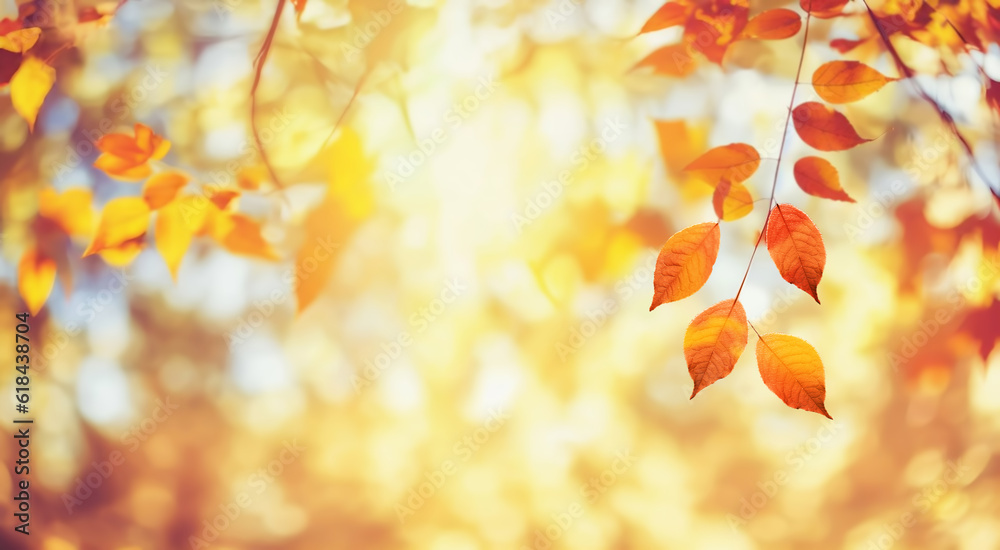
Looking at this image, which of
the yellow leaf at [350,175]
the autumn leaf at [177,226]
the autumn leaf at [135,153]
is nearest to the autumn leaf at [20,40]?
the autumn leaf at [135,153]

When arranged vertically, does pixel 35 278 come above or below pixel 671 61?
below

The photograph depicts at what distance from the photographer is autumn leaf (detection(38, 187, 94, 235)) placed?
2.40 ft

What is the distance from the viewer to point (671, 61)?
0.75 m

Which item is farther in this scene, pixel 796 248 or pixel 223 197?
pixel 223 197

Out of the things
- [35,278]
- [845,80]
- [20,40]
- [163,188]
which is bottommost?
[35,278]

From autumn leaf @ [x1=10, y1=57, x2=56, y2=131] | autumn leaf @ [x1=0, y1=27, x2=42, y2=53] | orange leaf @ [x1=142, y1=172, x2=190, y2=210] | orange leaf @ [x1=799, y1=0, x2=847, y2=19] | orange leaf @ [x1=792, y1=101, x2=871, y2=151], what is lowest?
orange leaf @ [x1=142, y1=172, x2=190, y2=210]

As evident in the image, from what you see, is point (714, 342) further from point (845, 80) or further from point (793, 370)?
point (845, 80)

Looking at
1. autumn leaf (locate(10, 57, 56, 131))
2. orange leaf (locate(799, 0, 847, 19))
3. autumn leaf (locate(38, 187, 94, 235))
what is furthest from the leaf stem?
autumn leaf (locate(10, 57, 56, 131))

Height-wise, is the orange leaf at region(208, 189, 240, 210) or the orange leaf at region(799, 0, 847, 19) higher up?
the orange leaf at region(799, 0, 847, 19)

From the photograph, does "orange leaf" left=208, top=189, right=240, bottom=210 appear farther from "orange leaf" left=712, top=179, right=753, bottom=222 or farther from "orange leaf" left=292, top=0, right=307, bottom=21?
"orange leaf" left=712, top=179, right=753, bottom=222

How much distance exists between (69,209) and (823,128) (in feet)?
3.41

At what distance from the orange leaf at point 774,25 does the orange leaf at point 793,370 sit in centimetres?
43

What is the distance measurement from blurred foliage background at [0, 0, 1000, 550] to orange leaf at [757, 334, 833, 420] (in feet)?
0.41

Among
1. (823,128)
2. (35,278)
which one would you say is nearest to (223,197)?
(35,278)
